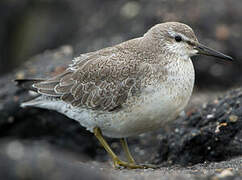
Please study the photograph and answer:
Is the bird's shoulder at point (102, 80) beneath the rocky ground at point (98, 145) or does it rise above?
above

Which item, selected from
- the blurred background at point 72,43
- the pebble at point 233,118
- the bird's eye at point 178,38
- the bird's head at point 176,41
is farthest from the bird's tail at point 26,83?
the pebble at point 233,118

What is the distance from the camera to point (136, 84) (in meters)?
6.78

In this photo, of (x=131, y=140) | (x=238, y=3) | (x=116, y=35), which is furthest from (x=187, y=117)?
(x=238, y=3)

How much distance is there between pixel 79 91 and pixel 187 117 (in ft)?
6.56

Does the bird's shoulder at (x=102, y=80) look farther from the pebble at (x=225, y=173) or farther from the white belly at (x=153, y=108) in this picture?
the pebble at (x=225, y=173)

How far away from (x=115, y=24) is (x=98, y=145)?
4.17 m

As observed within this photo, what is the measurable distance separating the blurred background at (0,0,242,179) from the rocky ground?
18 millimetres

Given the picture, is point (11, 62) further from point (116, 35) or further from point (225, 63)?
point (225, 63)

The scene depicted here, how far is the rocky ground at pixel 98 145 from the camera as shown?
4469 mm

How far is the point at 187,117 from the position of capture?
8.04 meters

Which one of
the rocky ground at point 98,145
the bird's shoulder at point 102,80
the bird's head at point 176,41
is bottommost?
the rocky ground at point 98,145

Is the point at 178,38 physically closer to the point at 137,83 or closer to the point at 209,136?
the point at 137,83

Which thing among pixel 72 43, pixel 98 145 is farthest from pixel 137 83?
pixel 72 43

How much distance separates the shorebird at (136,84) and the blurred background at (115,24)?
334cm
